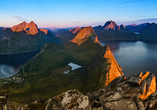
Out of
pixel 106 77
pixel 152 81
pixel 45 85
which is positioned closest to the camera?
pixel 152 81

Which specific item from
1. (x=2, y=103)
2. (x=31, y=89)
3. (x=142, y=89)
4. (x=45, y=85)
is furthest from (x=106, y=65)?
(x=2, y=103)

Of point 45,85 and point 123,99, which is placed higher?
point 123,99

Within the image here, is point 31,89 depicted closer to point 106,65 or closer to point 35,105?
point 106,65

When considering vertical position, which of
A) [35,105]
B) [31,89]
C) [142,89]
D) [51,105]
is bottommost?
[31,89]

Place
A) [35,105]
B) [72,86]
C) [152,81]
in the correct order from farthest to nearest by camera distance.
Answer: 1. [72,86]
2. [35,105]
3. [152,81]

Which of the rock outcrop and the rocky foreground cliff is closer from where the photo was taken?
the rocky foreground cliff

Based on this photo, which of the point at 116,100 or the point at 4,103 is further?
the point at 116,100

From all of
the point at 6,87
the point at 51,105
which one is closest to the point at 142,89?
the point at 51,105

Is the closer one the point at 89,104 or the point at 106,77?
the point at 89,104

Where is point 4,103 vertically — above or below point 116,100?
above

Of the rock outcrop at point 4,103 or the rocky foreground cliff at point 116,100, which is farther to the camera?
the rock outcrop at point 4,103
